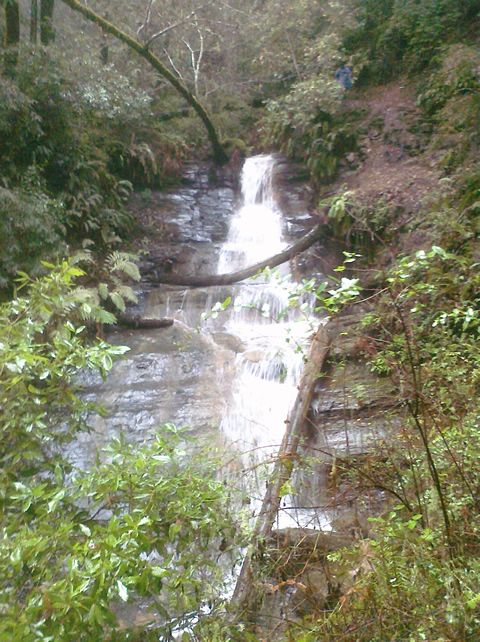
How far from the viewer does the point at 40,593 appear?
80.6 inches

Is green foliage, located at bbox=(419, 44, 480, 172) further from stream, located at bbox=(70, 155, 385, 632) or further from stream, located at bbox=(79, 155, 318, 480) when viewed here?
stream, located at bbox=(79, 155, 318, 480)

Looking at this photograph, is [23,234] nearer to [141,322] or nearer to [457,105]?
[141,322]

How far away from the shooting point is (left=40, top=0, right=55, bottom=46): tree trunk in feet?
34.5

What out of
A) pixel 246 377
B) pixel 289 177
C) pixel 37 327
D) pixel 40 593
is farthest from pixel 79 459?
pixel 289 177

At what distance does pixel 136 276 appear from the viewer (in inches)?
339

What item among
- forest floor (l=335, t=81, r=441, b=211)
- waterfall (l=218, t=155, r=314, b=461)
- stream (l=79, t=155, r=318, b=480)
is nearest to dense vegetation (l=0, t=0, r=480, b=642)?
forest floor (l=335, t=81, r=441, b=211)

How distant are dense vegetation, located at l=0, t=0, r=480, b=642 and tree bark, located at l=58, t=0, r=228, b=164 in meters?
0.53

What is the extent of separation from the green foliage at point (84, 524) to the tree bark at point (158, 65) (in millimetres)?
8332

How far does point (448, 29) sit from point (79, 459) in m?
10.7

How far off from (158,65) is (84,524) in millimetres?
10158

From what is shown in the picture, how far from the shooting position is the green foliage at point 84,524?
202 cm

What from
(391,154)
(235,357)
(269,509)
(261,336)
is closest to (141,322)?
(235,357)

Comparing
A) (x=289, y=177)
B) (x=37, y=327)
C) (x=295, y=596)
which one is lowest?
(x=295, y=596)

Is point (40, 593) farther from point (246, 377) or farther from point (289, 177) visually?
point (289, 177)
